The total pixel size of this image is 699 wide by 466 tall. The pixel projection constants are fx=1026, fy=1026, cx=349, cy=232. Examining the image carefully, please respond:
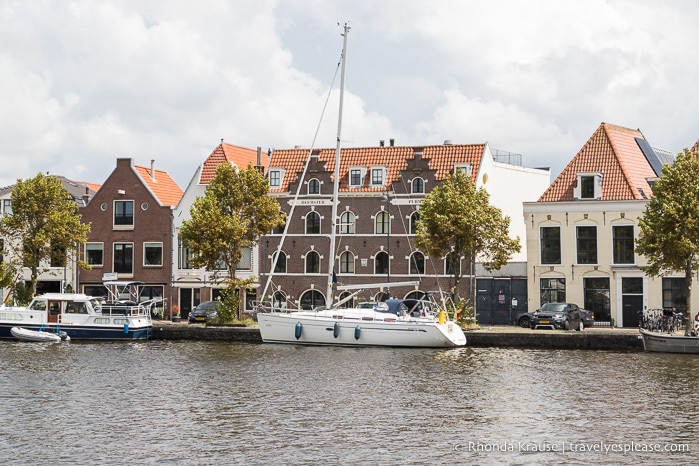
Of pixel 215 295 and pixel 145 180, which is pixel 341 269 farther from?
pixel 145 180

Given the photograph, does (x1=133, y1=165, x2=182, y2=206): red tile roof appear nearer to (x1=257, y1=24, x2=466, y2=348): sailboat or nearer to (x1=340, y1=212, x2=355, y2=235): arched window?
(x1=340, y1=212, x2=355, y2=235): arched window

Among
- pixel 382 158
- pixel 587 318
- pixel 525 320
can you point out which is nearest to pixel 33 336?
pixel 382 158

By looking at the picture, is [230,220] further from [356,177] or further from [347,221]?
[356,177]

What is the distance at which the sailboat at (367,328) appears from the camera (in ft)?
175

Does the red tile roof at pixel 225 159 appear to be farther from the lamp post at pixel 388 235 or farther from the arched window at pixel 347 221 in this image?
the lamp post at pixel 388 235

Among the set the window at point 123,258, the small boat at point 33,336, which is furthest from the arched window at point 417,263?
the small boat at point 33,336

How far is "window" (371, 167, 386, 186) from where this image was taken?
70.6 metres

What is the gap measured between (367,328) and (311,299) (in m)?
17.5

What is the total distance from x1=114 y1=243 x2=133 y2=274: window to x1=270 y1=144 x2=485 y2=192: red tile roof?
12.1m

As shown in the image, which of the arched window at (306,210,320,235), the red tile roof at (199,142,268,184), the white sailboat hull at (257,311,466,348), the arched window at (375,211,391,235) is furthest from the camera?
the red tile roof at (199,142,268,184)

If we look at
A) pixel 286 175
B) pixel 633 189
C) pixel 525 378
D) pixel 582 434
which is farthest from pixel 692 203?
pixel 286 175

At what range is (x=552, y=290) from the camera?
64688mm

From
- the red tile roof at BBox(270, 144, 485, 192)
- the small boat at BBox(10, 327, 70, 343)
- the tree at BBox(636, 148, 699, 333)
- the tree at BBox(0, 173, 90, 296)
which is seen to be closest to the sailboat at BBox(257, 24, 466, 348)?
the tree at BBox(636, 148, 699, 333)

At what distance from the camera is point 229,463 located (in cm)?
2472
